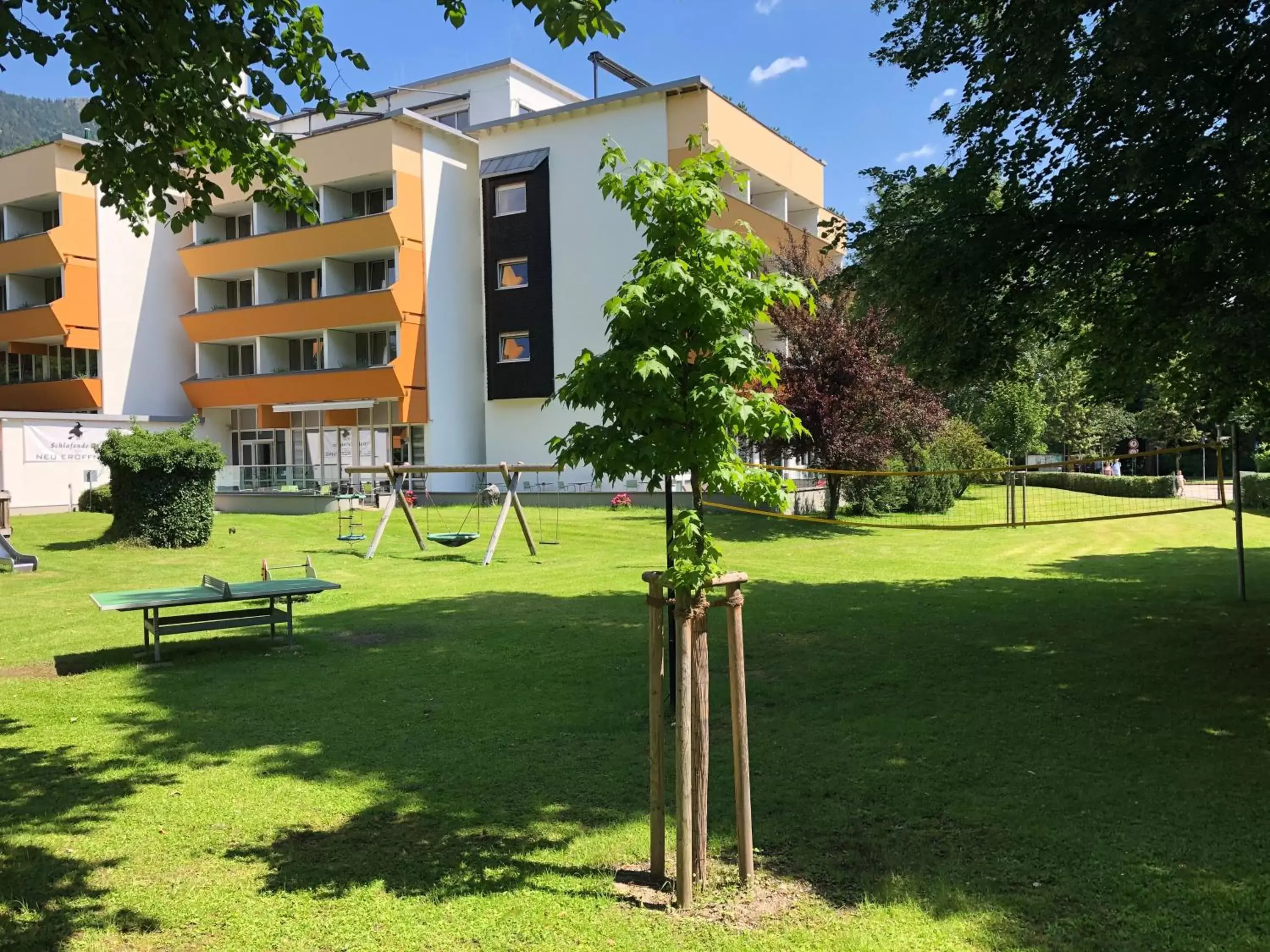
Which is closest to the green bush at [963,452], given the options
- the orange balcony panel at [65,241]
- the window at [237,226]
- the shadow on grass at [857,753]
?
the shadow on grass at [857,753]

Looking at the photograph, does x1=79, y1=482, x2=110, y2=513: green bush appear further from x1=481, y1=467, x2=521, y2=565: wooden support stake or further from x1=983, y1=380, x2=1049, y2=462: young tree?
x1=983, y1=380, x2=1049, y2=462: young tree

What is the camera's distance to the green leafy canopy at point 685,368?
14.2ft

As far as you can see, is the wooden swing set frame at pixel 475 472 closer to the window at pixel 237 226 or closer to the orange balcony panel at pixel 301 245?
the orange balcony panel at pixel 301 245

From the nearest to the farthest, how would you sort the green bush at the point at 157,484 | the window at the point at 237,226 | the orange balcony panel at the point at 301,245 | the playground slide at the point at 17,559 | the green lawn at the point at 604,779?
the green lawn at the point at 604,779, the playground slide at the point at 17,559, the green bush at the point at 157,484, the orange balcony panel at the point at 301,245, the window at the point at 237,226

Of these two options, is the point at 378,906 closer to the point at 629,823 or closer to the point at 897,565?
the point at 629,823

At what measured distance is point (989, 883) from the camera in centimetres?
427

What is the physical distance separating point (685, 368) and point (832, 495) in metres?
22.5

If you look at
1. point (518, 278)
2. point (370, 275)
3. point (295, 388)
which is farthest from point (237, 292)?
point (518, 278)

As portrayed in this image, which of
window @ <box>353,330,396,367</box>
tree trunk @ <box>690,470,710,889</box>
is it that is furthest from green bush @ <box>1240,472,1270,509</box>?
tree trunk @ <box>690,470,710,889</box>

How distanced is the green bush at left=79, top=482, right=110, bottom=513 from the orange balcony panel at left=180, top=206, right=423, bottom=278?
41.6 feet

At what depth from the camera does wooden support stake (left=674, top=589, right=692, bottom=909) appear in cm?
411

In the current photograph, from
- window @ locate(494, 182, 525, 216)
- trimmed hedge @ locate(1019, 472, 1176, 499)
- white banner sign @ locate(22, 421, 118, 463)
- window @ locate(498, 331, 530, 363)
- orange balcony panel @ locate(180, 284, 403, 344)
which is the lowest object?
trimmed hedge @ locate(1019, 472, 1176, 499)

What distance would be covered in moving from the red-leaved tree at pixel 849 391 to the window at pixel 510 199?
51.1 feet

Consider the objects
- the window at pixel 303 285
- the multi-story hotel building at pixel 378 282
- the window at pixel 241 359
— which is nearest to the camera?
the multi-story hotel building at pixel 378 282
